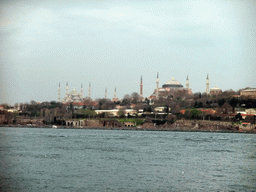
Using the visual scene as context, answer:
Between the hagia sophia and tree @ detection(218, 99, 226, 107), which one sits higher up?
the hagia sophia

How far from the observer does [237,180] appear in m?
21.5

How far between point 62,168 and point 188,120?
6973 centimetres

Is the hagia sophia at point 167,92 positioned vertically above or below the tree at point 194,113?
above

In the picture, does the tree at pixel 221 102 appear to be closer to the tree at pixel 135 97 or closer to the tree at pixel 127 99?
the tree at pixel 127 99

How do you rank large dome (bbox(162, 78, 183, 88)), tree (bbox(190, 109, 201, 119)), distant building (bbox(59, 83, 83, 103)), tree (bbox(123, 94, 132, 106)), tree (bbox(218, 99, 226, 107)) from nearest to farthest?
tree (bbox(190, 109, 201, 119)), tree (bbox(218, 99, 226, 107)), tree (bbox(123, 94, 132, 106)), large dome (bbox(162, 78, 183, 88)), distant building (bbox(59, 83, 83, 103))

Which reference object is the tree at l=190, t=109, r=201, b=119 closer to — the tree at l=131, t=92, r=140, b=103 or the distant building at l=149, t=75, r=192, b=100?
the distant building at l=149, t=75, r=192, b=100

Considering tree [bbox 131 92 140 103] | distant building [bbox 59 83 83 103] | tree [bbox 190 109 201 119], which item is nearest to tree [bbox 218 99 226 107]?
tree [bbox 190 109 201 119]

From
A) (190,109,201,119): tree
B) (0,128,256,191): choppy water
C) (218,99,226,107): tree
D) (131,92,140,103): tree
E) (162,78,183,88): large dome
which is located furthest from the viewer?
(162,78,183,88): large dome

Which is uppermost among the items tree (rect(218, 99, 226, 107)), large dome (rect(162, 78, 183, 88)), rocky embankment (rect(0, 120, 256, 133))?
large dome (rect(162, 78, 183, 88))

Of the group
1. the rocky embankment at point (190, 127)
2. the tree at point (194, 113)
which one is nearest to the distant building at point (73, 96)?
the rocky embankment at point (190, 127)

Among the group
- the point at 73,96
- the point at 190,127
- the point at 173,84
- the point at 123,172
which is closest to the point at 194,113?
the point at 190,127

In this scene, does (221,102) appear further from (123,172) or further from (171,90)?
(123,172)

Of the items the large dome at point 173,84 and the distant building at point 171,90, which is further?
the large dome at point 173,84

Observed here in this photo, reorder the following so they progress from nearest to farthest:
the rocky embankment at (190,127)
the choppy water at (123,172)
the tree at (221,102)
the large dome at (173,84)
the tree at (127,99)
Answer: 1. the choppy water at (123,172)
2. the rocky embankment at (190,127)
3. the tree at (221,102)
4. the tree at (127,99)
5. the large dome at (173,84)
